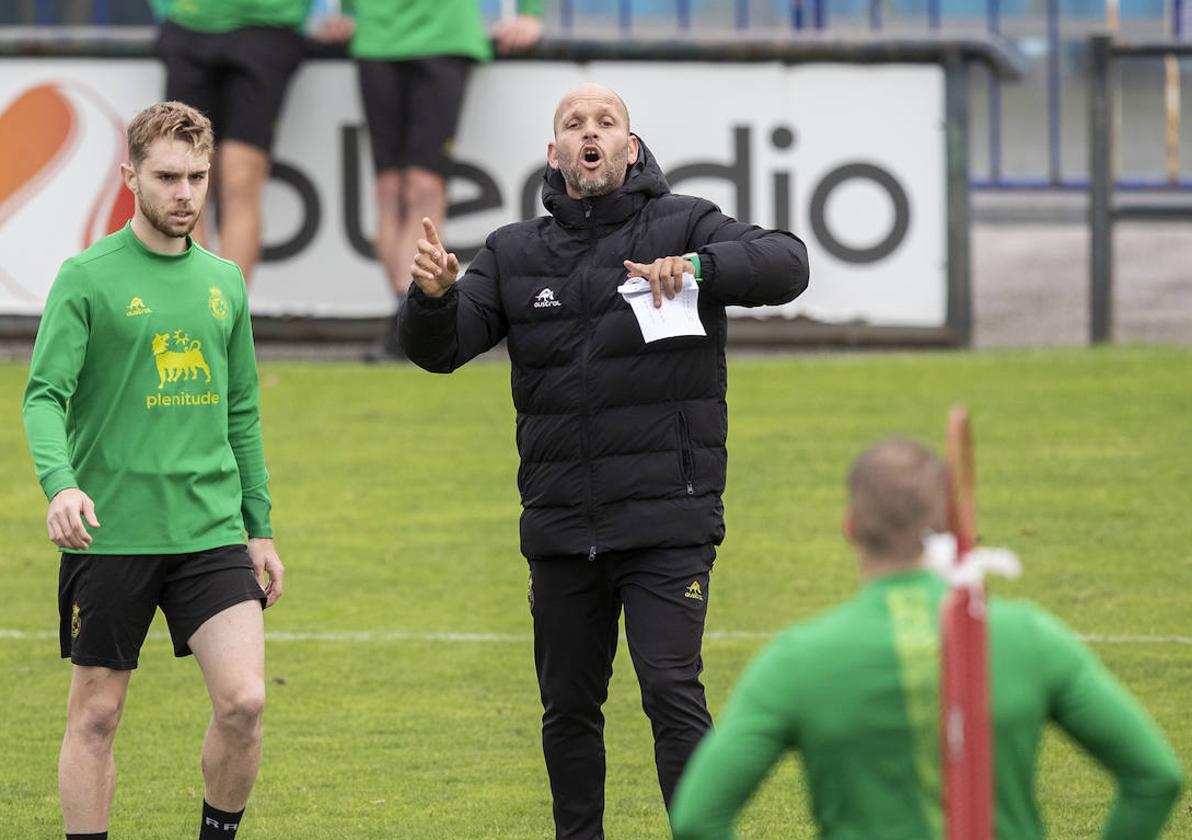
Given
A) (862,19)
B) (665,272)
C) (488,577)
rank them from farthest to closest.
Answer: (862,19), (488,577), (665,272)

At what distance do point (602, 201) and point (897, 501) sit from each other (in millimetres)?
2515

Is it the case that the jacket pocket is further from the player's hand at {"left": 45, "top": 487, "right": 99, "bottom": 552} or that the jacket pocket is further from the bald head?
the player's hand at {"left": 45, "top": 487, "right": 99, "bottom": 552}

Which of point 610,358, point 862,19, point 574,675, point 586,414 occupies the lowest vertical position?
point 574,675

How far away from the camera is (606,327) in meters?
5.76

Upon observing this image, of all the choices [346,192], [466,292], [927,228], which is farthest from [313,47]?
[466,292]

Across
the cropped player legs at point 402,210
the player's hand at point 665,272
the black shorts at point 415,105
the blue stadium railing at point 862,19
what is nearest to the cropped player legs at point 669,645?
the player's hand at point 665,272

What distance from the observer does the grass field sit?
23.1 ft

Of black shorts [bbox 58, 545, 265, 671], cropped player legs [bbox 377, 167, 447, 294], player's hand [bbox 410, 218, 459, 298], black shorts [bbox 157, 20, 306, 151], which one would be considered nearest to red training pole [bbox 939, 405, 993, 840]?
player's hand [bbox 410, 218, 459, 298]

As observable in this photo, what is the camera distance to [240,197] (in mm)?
13656

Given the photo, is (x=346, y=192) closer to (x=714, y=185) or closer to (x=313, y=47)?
(x=313, y=47)

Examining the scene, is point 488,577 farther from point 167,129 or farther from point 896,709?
point 896,709

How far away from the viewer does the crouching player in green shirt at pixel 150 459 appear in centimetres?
558

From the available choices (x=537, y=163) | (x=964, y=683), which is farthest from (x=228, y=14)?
(x=964, y=683)

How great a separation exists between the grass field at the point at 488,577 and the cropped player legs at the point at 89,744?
91cm
